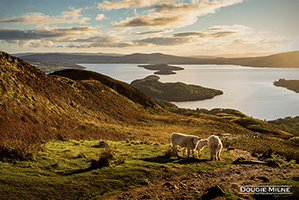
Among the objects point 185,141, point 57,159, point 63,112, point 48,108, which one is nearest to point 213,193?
point 185,141

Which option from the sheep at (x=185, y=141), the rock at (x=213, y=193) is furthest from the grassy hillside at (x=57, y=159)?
the rock at (x=213, y=193)

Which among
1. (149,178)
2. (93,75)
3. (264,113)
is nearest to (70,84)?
(93,75)

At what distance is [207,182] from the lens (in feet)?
37.8

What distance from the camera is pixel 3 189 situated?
8.05 meters

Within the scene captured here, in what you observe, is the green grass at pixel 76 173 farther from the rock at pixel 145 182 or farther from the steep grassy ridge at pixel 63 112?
the steep grassy ridge at pixel 63 112

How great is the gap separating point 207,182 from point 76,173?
765cm

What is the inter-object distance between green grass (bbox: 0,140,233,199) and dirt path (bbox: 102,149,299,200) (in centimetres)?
62

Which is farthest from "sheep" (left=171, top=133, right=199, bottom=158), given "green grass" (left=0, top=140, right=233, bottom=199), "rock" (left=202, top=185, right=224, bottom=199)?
"rock" (left=202, top=185, right=224, bottom=199)

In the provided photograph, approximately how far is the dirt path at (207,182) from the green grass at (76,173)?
624 millimetres

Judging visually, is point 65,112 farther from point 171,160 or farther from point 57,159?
point 171,160

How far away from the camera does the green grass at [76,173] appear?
8562 mm

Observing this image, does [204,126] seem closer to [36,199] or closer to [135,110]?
[135,110]

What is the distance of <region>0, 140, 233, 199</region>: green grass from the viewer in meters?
8.56

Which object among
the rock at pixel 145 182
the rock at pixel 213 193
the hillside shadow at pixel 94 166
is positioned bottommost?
the rock at pixel 145 182
